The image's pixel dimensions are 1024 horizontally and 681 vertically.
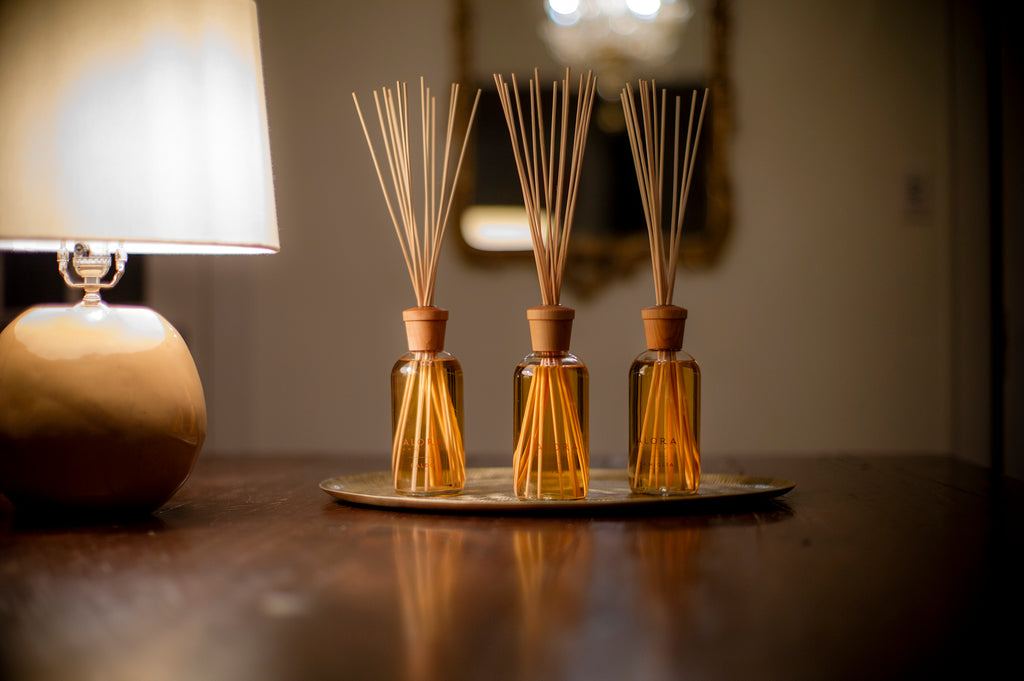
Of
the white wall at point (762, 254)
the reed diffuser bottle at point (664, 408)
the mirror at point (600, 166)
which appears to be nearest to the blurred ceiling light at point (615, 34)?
the mirror at point (600, 166)

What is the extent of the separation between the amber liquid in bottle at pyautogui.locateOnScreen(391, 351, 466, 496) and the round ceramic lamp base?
18cm

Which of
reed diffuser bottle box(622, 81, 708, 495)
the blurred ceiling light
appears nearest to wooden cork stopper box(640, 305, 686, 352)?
reed diffuser bottle box(622, 81, 708, 495)

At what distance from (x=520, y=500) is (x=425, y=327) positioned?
0.18 metres

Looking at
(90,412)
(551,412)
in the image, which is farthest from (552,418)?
(90,412)

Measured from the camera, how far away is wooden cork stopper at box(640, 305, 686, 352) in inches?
29.1

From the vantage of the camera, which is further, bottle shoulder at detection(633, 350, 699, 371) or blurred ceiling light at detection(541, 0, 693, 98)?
blurred ceiling light at detection(541, 0, 693, 98)

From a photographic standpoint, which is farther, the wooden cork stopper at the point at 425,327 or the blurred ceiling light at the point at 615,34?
the blurred ceiling light at the point at 615,34

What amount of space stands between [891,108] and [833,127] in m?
0.17

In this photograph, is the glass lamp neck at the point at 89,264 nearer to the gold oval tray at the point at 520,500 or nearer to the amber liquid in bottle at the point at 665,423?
the gold oval tray at the point at 520,500

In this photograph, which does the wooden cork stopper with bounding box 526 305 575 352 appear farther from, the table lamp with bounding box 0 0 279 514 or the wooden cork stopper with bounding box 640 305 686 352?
the table lamp with bounding box 0 0 279 514

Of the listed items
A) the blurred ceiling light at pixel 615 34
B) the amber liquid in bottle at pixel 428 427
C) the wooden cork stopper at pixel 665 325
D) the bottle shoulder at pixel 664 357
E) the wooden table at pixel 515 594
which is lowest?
the wooden table at pixel 515 594

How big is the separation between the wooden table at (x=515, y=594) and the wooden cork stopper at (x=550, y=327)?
15cm

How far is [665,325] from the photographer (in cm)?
74

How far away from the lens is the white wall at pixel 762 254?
2402 mm
